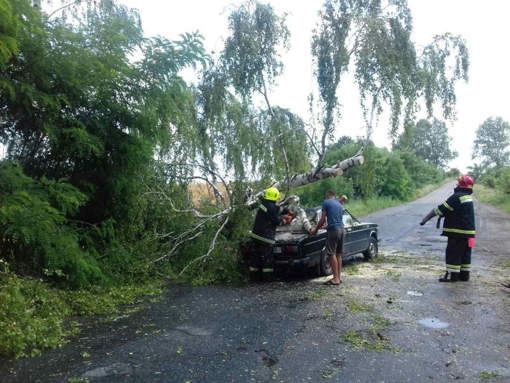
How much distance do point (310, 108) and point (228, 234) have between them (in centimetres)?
401

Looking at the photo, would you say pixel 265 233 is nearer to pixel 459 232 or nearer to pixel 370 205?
pixel 459 232

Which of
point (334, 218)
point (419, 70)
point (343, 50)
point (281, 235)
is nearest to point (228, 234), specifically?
point (281, 235)

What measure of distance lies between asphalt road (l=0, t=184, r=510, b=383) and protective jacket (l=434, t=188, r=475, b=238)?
38.0 inches

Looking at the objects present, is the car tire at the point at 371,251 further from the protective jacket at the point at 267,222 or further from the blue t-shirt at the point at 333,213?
the protective jacket at the point at 267,222

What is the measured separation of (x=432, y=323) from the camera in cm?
626

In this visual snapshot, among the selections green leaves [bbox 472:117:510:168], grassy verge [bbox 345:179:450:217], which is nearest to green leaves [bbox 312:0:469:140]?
grassy verge [bbox 345:179:450:217]

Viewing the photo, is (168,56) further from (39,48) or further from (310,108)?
(310,108)

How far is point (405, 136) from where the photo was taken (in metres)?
12.4

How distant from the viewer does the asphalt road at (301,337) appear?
15.3 ft

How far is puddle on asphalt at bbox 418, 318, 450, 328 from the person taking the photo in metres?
6.12

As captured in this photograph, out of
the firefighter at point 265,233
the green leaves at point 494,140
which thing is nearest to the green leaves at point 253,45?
the firefighter at point 265,233

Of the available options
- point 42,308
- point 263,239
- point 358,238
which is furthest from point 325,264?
point 42,308

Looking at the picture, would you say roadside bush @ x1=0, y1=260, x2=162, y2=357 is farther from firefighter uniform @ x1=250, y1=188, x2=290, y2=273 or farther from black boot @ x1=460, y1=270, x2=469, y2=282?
black boot @ x1=460, y1=270, x2=469, y2=282

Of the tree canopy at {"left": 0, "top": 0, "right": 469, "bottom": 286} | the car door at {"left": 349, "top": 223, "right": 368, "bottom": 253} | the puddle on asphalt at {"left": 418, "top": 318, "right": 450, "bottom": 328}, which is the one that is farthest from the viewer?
the car door at {"left": 349, "top": 223, "right": 368, "bottom": 253}
